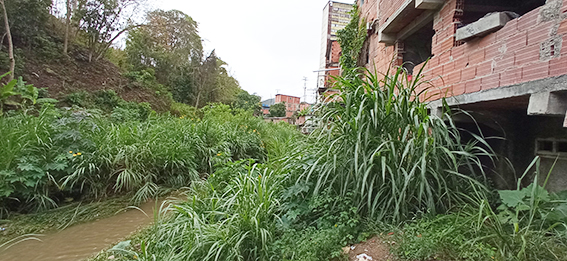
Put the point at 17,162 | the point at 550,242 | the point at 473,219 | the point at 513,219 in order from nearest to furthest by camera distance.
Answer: the point at 550,242
the point at 513,219
the point at 473,219
the point at 17,162

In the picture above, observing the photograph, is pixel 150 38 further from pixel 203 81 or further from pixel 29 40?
pixel 29 40

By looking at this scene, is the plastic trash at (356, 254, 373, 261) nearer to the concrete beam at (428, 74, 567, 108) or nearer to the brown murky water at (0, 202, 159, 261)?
the concrete beam at (428, 74, 567, 108)

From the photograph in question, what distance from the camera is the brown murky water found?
104 inches

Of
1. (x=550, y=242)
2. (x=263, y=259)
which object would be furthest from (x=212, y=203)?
(x=550, y=242)

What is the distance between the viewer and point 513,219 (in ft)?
5.46

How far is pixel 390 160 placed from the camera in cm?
219

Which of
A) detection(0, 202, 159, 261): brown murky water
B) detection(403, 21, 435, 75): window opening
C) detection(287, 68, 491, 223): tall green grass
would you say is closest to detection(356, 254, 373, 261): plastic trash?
detection(287, 68, 491, 223): tall green grass

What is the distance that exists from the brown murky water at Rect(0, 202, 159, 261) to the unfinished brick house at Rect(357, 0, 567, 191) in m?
3.75

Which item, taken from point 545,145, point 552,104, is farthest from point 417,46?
point 552,104

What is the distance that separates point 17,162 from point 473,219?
5.02 m

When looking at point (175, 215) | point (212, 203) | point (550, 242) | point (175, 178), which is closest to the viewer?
point (550, 242)

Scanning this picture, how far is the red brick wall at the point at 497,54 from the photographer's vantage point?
1.71m

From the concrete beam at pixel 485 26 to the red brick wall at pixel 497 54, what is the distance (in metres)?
0.05

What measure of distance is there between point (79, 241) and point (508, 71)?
180 inches
